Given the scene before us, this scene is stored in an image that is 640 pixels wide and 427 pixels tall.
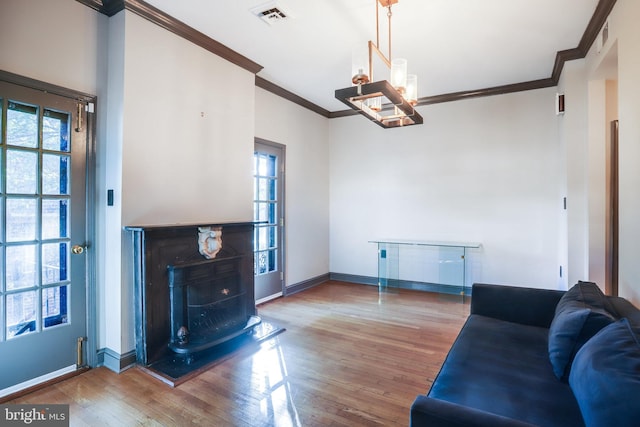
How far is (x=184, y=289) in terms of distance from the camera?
288 centimetres

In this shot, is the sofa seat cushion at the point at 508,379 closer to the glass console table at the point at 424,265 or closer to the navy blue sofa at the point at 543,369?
the navy blue sofa at the point at 543,369

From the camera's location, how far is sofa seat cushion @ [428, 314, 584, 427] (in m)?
1.40

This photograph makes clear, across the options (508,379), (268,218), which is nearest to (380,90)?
(508,379)

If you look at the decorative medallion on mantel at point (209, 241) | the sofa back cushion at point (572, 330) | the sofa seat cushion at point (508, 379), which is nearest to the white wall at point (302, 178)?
the decorative medallion on mantel at point (209, 241)

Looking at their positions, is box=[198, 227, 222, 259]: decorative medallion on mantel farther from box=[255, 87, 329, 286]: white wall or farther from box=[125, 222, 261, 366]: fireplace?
box=[255, 87, 329, 286]: white wall

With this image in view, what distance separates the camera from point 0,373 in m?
2.20

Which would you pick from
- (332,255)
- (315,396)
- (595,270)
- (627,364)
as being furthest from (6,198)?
(595,270)

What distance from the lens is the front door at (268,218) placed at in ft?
14.5

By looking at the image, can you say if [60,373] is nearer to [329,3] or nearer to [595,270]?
[329,3]

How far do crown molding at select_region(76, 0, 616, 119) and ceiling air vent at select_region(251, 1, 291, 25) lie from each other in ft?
2.26

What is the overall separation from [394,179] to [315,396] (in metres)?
3.77

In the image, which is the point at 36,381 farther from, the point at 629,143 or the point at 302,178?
the point at 629,143

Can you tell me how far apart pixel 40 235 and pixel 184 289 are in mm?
1112

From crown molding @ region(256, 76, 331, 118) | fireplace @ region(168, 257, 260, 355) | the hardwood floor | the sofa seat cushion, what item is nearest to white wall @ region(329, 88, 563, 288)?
crown molding @ region(256, 76, 331, 118)
